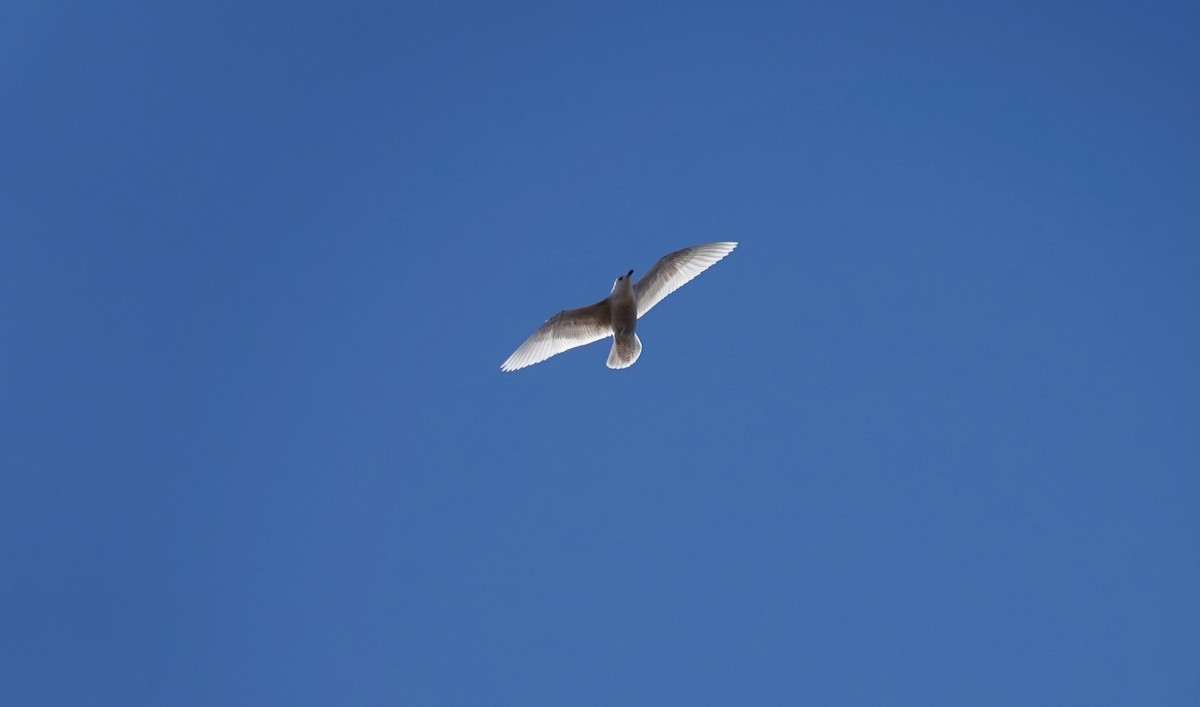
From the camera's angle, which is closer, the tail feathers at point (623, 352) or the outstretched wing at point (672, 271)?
the tail feathers at point (623, 352)

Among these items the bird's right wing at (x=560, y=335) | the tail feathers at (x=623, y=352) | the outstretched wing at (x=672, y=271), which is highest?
the outstretched wing at (x=672, y=271)

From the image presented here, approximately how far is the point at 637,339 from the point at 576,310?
1019 mm

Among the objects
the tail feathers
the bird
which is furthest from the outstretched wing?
the tail feathers

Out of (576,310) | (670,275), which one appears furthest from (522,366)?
(670,275)

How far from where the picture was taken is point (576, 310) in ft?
64.1

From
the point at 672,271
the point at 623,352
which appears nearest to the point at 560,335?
the point at 623,352

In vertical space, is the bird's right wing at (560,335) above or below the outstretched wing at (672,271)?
below

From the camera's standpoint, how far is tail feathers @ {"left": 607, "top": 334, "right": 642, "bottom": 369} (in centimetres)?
1909

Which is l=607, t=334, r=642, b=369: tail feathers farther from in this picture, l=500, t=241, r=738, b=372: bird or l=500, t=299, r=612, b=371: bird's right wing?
l=500, t=299, r=612, b=371: bird's right wing

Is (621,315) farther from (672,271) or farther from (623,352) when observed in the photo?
(672,271)

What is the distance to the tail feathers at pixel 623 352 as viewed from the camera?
1909 cm

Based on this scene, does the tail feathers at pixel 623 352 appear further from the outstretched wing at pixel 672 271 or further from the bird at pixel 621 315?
the outstretched wing at pixel 672 271

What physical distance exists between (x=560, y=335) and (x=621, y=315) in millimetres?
1348

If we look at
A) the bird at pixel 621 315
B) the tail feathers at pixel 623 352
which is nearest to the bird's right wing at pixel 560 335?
the bird at pixel 621 315
